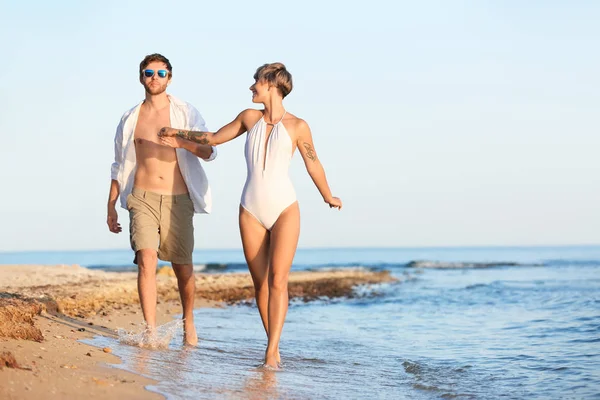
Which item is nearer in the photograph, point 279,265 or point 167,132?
point 279,265

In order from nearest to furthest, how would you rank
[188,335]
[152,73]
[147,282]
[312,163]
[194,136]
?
[312,163]
[194,136]
[147,282]
[152,73]
[188,335]

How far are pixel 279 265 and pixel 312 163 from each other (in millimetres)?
811

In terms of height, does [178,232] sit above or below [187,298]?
above

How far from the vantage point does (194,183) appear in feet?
22.4

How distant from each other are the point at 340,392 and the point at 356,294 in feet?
50.6

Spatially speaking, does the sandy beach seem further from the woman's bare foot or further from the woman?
the woman

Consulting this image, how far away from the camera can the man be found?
666cm

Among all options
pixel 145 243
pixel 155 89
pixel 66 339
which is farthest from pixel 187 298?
pixel 155 89

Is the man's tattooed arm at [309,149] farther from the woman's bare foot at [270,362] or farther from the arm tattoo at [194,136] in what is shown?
the woman's bare foot at [270,362]

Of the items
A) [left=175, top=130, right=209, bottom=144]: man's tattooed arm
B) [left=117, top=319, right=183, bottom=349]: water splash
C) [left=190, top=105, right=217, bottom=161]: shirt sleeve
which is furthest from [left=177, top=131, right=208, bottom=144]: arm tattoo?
[left=117, top=319, right=183, bottom=349]: water splash

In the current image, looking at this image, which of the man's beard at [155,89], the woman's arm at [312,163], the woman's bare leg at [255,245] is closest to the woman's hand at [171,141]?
the man's beard at [155,89]

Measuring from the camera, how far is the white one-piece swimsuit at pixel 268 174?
229 inches

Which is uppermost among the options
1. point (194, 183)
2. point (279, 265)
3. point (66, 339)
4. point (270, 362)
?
point (194, 183)

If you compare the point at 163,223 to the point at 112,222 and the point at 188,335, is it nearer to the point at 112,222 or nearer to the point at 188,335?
the point at 112,222
